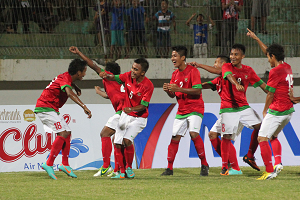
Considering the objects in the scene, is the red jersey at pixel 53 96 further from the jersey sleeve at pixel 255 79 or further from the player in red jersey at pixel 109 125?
the jersey sleeve at pixel 255 79

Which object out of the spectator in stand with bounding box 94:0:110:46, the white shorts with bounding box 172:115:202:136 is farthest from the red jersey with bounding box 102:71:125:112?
the spectator in stand with bounding box 94:0:110:46

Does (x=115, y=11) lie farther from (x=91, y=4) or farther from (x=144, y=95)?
(x=144, y=95)

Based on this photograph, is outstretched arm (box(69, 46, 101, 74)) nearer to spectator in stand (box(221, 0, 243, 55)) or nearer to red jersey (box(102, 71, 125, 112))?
red jersey (box(102, 71, 125, 112))

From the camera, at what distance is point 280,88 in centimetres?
584

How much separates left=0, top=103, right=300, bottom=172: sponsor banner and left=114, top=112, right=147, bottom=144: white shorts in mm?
2239

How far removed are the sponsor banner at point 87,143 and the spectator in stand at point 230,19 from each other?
276 centimetres

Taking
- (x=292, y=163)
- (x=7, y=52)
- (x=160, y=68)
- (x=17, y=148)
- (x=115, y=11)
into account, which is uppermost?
(x=115, y=11)

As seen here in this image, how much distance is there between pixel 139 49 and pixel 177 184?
5726 millimetres

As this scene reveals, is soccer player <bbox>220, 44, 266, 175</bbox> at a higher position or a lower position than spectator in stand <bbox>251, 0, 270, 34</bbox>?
lower

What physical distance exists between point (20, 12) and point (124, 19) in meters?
2.71

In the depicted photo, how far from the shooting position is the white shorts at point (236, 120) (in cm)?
635

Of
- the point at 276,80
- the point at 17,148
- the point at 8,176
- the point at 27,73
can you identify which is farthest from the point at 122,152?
the point at 27,73

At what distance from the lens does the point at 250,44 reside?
35.5 feet

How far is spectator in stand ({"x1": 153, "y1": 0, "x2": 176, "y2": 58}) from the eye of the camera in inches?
418
